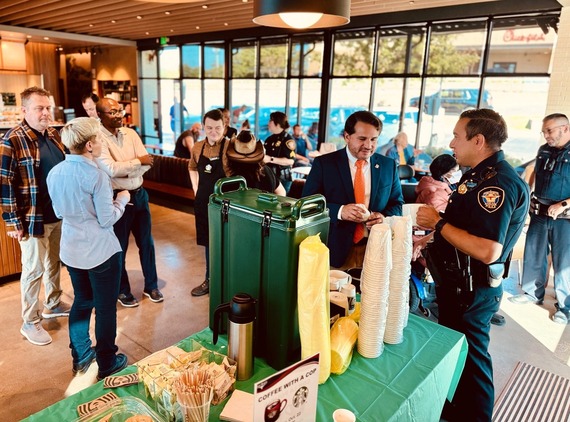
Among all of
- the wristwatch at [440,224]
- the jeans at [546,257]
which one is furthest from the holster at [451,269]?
the jeans at [546,257]

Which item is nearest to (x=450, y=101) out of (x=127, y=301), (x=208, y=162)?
(x=208, y=162)

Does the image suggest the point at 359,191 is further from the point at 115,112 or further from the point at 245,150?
the point at 115,112

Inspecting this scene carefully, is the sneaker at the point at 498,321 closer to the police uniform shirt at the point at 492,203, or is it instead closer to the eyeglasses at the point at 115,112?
the police uniform shirt at the point at 492,203

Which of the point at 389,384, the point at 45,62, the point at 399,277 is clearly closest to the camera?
the point at 389,384

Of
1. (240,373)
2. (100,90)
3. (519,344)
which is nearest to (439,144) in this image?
(519,344)

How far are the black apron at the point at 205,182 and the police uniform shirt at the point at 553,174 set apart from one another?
10.2 feet

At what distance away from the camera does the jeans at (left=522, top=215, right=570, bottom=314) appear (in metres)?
4.03

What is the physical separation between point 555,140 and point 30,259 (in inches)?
183

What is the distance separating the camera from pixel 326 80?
340 inches

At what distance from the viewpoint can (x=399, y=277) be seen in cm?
151

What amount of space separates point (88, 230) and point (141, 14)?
729 centimetres

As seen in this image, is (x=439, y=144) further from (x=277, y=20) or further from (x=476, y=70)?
(x=277, y=20)

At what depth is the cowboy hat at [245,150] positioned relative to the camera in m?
3.40

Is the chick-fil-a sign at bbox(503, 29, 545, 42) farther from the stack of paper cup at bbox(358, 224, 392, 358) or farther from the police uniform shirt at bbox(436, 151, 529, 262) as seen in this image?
the stack of paper cup at bbox(358, 224, 392, 358)
